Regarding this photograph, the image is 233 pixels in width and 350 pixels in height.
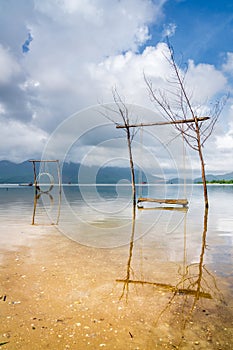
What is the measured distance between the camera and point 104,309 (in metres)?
3.03

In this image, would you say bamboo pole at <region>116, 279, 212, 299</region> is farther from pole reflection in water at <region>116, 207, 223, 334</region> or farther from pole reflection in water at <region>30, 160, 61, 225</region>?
pole reflection in water at <region>30, 160, 61, 225</region>

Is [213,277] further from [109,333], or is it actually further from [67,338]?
[67,338]

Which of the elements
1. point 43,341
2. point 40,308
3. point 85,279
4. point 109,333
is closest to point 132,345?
point 109,333

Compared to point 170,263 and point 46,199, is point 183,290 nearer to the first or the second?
point 170,263

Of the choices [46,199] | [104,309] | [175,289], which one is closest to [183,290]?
[175,289]

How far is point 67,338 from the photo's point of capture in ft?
8.03

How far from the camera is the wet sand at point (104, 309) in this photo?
2.42m

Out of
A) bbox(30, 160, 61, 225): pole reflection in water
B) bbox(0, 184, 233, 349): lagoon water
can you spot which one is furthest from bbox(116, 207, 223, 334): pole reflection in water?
bbox(30, 160, 61, 225): pole reflection in water

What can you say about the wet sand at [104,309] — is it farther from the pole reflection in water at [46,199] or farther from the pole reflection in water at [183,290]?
the pole reflection in water at [46,199]

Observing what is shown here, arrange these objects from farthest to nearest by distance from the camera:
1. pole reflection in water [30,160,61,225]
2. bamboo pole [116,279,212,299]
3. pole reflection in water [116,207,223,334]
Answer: pole reflection in water [30,160,61,225] < bamboo pole [116,279,212,299] < pole reflection in water [116,207,223,334]

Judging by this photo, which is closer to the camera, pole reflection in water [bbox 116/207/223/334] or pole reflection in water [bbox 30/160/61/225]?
pole reflection in water [bbox 116/207/223/334]

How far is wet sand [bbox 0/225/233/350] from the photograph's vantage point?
242cm

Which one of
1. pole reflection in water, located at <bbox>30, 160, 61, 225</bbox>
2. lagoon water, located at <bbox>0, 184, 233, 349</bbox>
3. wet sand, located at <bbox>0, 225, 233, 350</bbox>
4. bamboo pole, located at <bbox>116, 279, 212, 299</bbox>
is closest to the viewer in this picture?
wet sand, located at <bbox>0, 225, 233, 350</bbox>

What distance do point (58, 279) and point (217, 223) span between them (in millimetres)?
7578
